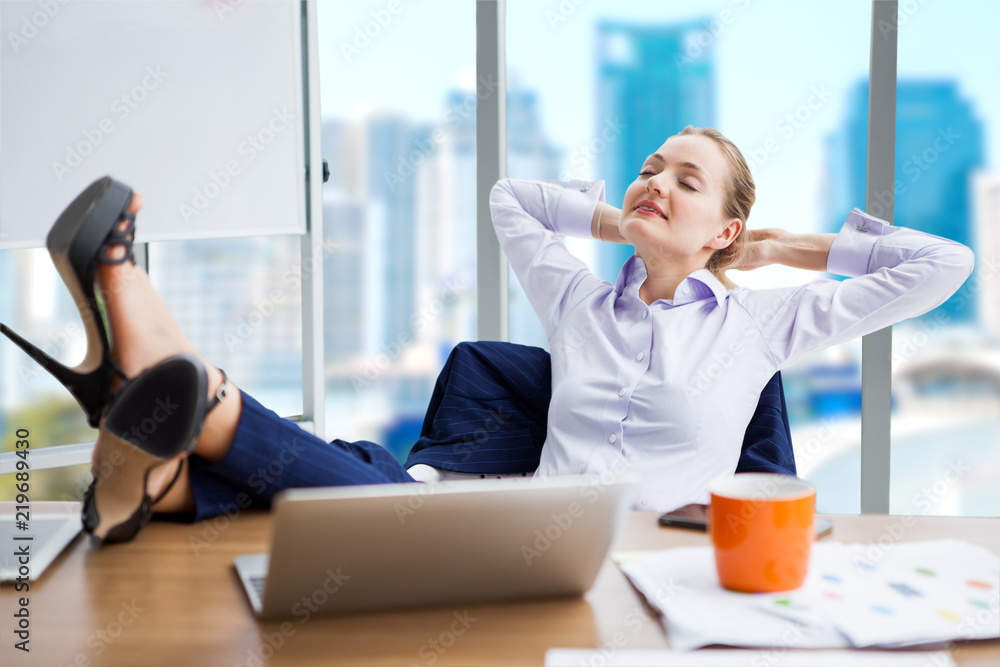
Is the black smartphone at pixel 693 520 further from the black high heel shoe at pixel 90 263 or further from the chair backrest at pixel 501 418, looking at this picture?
the black high heel shoe at pixel 90 263

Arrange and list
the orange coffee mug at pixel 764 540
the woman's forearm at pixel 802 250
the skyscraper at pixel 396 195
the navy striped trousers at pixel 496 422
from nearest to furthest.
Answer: the orange coffee mug at pixel 764 540 < the navy striped trousers at pixel 496 422 < the woman's forearm at pixel 802 250 < the skyscraper at pixel 396 195

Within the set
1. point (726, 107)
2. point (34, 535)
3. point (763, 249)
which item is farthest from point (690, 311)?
point (726, 107)

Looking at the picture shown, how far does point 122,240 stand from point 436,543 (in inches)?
18.9

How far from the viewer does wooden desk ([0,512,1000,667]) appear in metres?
0.57

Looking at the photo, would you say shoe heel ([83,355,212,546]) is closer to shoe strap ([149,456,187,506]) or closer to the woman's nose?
shoe strap ([149,456,187,506])

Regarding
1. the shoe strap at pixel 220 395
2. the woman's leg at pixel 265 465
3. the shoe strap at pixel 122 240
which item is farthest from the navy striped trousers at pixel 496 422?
the shoe strap at pixel 122 240

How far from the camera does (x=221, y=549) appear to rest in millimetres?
802

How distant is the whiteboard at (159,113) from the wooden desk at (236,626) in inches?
69.0

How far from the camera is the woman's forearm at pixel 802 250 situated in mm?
1771

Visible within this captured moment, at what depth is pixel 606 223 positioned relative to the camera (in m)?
1.91

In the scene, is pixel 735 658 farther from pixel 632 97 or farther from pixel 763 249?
pixel 632 97

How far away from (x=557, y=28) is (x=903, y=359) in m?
1.55

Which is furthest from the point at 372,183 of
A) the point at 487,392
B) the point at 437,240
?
the point at 487,392

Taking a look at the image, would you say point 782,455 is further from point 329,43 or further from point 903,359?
point 329,43
